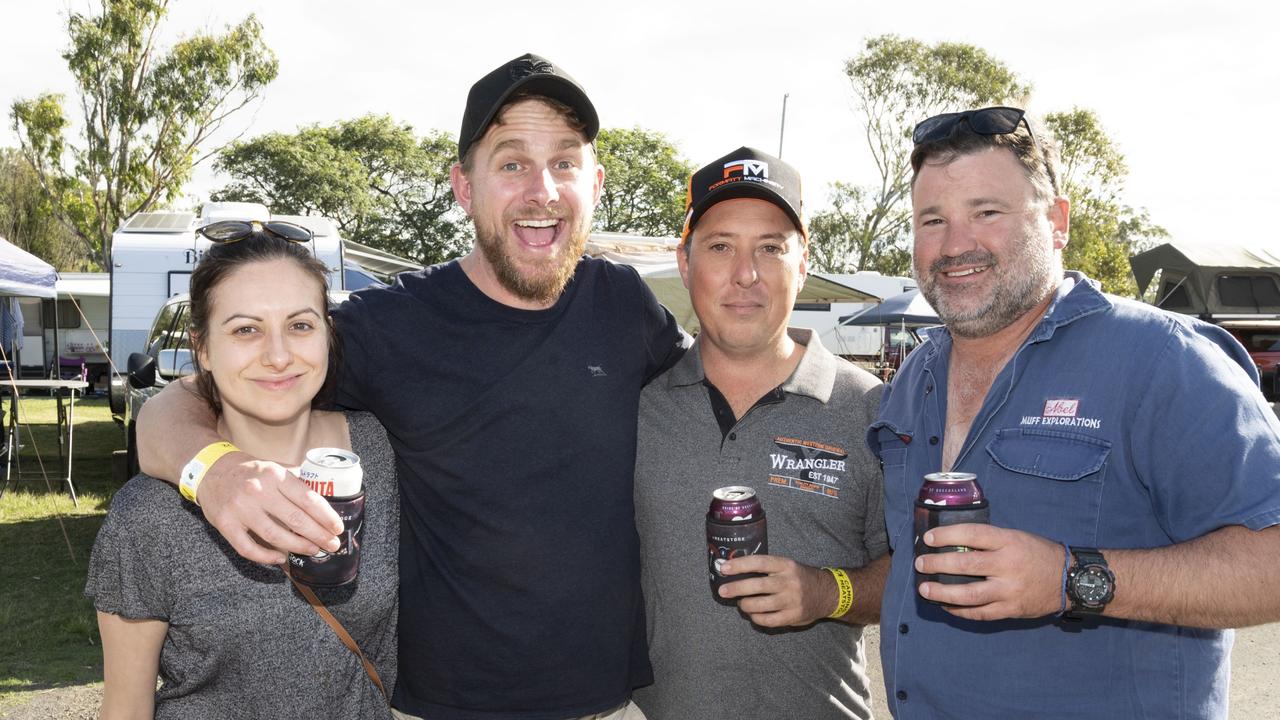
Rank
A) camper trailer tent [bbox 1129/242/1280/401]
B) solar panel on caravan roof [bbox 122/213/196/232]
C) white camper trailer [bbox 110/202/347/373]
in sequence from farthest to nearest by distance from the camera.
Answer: camper trailer tent [bbox 1129/242/1280/401] → solar panel on caravan roof [bbox 122/213/196/232] → white camper trailer [bbox 110/202/347/373]

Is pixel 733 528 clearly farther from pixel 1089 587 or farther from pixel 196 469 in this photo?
pixel 196 469

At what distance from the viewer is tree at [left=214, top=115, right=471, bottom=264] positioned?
31531 millimetres

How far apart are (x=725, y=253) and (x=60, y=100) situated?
26.4 meters

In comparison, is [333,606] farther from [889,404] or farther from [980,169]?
[980,169]

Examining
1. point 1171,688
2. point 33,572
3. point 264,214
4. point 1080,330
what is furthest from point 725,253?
point 264,214

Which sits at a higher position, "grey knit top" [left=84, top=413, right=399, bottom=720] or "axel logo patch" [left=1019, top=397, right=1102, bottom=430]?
"axel logo patch" [left=1019, top=397, right=1102, bottom=430]

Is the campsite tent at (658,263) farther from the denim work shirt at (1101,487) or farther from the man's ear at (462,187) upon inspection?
the denim work shirt at (1101,487)

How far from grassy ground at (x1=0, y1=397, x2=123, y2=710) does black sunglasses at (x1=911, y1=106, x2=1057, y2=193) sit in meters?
5.23

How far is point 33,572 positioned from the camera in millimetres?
7289

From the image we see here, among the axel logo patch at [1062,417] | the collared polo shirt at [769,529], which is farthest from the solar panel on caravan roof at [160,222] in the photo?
the axel logo patch at [1062,417]

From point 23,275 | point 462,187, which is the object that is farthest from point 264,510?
point 23,275

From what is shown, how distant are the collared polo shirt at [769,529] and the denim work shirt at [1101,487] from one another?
335 mm

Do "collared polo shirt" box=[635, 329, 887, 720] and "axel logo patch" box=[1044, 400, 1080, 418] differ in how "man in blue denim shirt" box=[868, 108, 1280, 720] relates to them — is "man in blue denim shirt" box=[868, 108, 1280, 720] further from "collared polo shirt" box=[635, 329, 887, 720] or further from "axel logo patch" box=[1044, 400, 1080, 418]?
"collared polo shirt" box=[635, 329, 887, 720]

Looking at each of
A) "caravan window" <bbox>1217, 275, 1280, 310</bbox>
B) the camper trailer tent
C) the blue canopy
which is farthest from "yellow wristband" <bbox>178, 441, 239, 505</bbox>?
"caravan window" <bbox>1217, 275, 1280, 310</bbox>
